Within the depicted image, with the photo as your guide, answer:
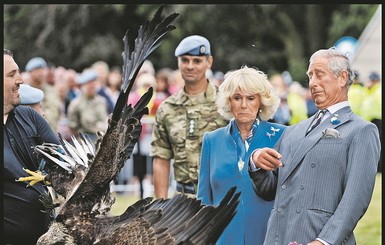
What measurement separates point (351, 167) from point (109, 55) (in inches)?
906

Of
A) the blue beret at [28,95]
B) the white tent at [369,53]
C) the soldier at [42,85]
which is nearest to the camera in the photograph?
the blue beret at [28,95]

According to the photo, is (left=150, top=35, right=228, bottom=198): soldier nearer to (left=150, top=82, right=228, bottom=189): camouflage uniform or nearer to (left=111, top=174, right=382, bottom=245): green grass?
(left=150, top=82, right=228, bottom=189): camouflage uniform

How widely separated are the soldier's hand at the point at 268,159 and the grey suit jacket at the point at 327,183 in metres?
0.16

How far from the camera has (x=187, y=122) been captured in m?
8.34

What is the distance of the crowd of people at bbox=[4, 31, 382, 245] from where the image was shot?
5555mm

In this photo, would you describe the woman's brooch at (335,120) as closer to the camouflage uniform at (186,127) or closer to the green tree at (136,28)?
the camouflage uniform at (186,127)

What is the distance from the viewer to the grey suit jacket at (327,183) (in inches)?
214

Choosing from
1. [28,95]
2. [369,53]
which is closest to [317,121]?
[28,95]

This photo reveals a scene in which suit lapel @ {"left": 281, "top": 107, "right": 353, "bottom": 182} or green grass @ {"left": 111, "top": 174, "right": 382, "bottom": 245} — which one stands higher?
suit lapel @ {"left": 281, "top": 107, "right": 353, "bottom": 182}

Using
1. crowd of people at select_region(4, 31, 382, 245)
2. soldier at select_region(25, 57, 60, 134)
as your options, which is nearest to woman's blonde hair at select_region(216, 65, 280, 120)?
crowd of people at select_region(4, 31, 382, 245)

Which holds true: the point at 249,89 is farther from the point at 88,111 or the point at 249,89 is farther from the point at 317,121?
the point at 88,111

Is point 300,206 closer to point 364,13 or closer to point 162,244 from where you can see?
point 162,244

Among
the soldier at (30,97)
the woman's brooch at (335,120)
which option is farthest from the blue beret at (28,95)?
the woman's brooch at (335,120)

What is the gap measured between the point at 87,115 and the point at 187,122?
623 cm
